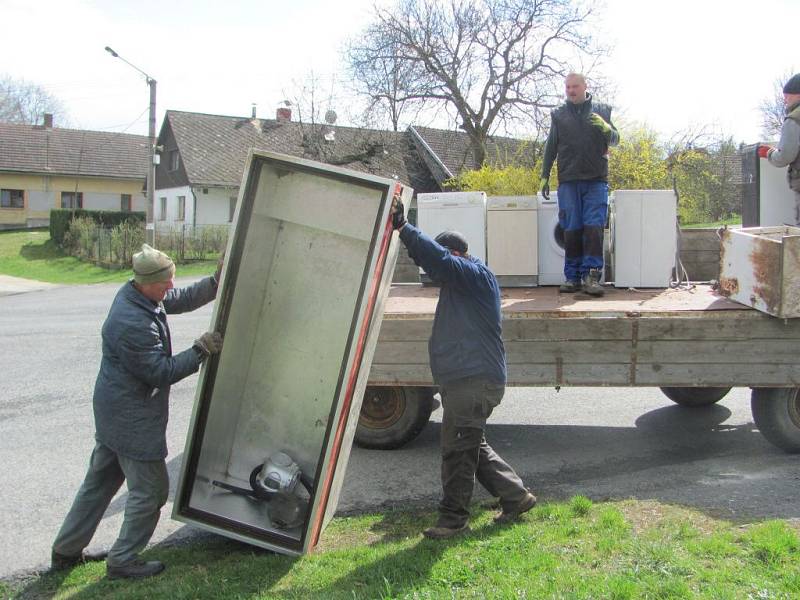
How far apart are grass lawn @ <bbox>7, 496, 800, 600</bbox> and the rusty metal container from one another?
1.65m

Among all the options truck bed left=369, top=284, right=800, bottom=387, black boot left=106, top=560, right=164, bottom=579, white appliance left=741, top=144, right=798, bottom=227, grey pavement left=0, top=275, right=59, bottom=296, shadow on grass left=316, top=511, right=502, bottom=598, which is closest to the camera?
shadow on grass left=316, top=511, right=502, bottom=598

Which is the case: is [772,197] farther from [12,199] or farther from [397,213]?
[12,199]

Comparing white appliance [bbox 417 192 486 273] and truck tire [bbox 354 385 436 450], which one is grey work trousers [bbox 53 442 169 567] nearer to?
truck tire [bbox 354 385 436 450]

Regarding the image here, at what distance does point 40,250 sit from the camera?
3241 centimetres

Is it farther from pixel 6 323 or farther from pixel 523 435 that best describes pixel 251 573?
pixel 6 323

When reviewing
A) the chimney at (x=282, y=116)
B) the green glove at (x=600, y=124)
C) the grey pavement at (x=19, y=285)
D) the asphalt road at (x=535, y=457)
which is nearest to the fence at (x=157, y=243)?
the grey pavement at (x=19, y=285)

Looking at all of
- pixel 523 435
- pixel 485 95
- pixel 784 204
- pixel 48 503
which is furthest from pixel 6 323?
pixel 485 95

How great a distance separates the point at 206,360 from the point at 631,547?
2421mm

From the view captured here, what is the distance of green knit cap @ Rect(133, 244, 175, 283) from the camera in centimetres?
402

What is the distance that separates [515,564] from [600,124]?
4.18m

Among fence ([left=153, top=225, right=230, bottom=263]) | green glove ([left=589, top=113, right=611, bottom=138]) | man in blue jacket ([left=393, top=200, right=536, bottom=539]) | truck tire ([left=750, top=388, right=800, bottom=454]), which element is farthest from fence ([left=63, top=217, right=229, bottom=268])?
man in blue jacket ([left=393, top=200, right=536, bottom=539])

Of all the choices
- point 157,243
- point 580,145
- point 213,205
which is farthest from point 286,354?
point 213,205

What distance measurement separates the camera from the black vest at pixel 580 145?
261 inches

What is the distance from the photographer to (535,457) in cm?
593
